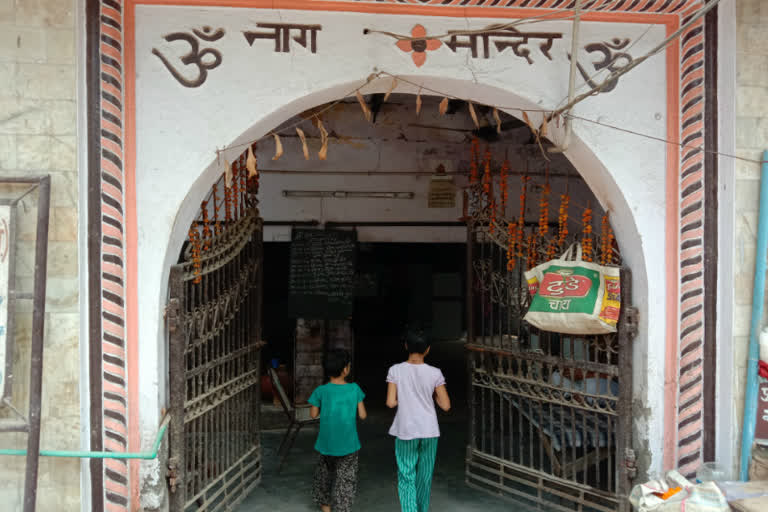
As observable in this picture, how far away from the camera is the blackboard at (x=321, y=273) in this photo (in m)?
6.15

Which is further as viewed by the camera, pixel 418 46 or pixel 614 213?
pixel 614 213

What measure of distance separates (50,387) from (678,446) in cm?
347

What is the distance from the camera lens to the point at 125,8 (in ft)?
11.0

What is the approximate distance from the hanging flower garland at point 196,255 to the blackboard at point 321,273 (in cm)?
241

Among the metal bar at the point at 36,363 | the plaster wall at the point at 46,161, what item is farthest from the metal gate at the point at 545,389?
the metal bar at the point at 36,363

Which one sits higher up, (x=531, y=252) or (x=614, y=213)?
(x=614, y=213)

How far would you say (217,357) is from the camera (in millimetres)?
3986

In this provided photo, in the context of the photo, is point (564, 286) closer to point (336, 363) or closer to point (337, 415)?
point (336, 363)

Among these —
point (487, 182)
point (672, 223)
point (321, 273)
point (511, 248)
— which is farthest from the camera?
point (321, 273)

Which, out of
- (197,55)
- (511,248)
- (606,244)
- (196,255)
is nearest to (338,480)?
(196,255)

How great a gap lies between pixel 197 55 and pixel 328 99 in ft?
2.49

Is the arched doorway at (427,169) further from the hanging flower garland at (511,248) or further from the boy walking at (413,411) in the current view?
the boy walking at (413,411)

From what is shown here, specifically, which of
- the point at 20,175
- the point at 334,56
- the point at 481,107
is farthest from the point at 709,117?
the point at 20,175

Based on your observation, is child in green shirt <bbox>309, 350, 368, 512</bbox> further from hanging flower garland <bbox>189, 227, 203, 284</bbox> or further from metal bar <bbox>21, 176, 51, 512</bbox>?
metal bar <bbox>21, 176, 51, 512</bbox>
